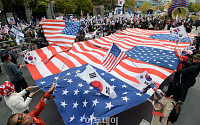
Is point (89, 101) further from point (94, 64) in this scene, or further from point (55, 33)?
point (55, 33)

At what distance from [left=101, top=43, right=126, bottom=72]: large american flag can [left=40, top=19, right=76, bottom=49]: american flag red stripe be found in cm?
161

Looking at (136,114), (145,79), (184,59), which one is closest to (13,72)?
(145,79)

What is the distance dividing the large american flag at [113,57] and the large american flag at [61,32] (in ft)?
5.01

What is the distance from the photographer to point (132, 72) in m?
4.11

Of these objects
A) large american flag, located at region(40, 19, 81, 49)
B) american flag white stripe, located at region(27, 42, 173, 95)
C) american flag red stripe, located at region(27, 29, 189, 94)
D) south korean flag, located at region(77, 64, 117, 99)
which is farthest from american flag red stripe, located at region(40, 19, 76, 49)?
south korean flag, located at region(77, 64, 117, 99)

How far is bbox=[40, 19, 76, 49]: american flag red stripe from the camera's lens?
436 centimetres

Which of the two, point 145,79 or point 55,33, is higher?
point 55,33

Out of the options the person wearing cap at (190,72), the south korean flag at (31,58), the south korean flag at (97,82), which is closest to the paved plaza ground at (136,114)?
the person wearing cap at (190,72)

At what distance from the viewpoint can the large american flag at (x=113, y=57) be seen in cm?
340

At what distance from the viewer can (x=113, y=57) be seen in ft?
11.6

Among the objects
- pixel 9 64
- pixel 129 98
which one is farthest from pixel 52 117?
pixel 129 98

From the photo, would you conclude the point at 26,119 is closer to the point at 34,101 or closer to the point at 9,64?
the point at 9,64

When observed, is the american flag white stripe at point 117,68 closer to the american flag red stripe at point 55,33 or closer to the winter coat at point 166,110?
the american flag red stripe at point 55,33

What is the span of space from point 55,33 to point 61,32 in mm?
274
